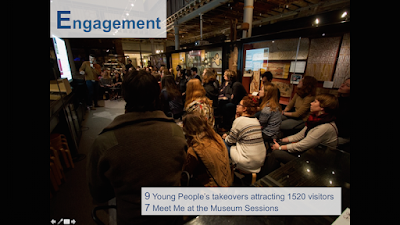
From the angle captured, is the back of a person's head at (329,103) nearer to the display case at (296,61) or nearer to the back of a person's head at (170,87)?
the display case at (296,61)

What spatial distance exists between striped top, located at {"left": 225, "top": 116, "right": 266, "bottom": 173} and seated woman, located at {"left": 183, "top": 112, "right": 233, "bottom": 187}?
38cm

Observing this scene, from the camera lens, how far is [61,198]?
1.91 m

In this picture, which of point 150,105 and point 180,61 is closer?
point 150,105

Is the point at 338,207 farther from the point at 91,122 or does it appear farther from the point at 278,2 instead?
the point at 278,2

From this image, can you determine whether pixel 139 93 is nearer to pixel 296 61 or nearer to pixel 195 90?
pixel 195 90

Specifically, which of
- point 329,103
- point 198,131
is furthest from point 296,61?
point 198,131

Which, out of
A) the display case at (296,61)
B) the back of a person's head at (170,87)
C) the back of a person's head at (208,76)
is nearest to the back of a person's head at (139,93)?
the back of a person's head at (170,87)

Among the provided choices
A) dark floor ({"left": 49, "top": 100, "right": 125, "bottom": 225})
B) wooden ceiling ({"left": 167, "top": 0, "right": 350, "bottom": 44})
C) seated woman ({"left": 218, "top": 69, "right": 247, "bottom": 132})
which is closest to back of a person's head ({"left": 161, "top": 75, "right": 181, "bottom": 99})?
seated woman ({"left": 218, "top": 69, "right": 247, "bottom": 132})

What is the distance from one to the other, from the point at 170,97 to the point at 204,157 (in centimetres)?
216

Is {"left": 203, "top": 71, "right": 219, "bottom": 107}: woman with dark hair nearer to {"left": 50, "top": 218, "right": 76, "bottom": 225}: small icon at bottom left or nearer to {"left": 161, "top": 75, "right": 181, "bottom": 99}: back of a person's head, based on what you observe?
{"left": 161, "top": 75, "right": 181, "bottom": 99}: back of a person's head

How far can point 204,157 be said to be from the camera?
1.34 metres
